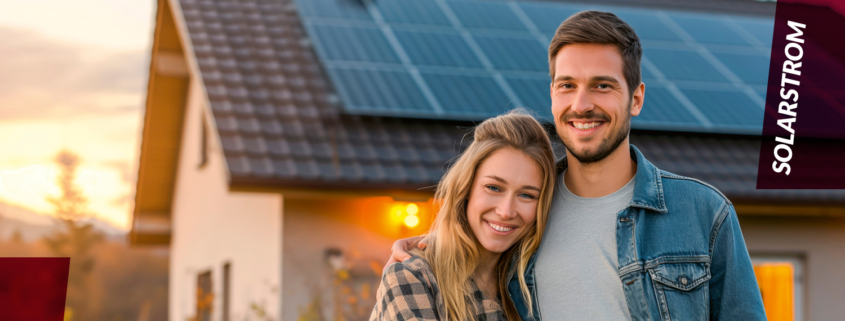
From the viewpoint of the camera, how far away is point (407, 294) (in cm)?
277

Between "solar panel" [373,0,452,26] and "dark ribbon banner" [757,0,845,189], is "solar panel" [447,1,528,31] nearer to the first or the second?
"solar panel" [373,0,452,26]

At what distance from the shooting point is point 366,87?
797 cm

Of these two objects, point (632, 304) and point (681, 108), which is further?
point (681, 108)

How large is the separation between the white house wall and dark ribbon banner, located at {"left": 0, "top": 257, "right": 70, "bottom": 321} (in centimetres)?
280

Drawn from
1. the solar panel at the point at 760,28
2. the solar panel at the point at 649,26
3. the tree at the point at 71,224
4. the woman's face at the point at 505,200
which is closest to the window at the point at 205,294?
the tree at the point at 71,224

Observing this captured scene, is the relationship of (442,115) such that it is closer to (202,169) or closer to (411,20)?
(411,20)

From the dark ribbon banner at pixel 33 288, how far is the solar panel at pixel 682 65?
23.4 feet

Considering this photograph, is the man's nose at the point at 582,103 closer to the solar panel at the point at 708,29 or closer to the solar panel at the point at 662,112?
the solar panel at the point at 662,112

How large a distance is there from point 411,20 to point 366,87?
6.05 feet

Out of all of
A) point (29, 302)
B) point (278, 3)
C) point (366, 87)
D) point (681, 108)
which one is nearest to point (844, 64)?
point (681, 108)

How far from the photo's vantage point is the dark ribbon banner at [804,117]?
8.44 meters

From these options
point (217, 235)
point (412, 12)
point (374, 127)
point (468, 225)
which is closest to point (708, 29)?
point (412, 12)

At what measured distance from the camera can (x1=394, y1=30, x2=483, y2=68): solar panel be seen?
862 centimetres

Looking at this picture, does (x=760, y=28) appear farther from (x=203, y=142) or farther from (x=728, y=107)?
(x=203, y=142)
